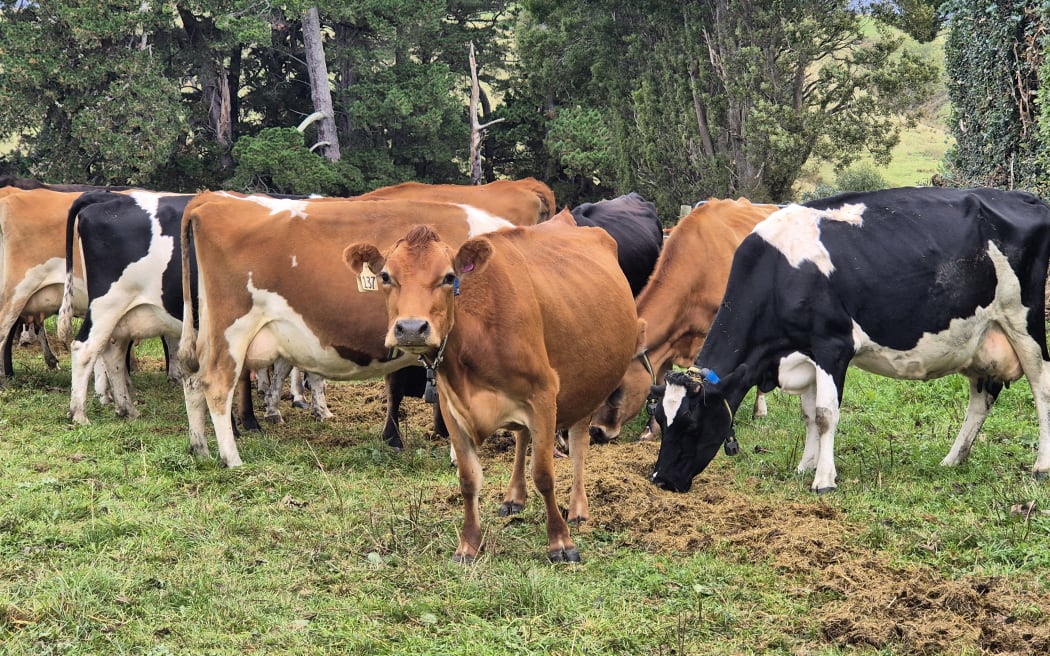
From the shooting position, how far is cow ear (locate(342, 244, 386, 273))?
224 inches

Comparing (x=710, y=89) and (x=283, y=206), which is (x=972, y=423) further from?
(x=710, y=89)

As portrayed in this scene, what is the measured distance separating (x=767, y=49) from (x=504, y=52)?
46.9ft

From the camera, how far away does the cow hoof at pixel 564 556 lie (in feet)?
19.2

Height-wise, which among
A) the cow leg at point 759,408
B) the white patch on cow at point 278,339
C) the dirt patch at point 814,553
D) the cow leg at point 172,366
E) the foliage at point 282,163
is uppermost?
the foliage at point 282,163

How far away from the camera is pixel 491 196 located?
9.93 metres

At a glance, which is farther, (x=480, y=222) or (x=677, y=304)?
(x=677, y=304)

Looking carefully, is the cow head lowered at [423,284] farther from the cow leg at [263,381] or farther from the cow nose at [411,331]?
the cow leg at [263,381]

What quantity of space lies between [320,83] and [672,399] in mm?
26140

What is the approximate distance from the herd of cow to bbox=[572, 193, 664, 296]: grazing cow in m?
1.57

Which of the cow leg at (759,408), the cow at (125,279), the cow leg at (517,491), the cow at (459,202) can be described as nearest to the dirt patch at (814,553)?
the cow leg at (517,491)

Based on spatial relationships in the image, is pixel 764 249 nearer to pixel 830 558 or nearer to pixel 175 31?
pixel 830 558

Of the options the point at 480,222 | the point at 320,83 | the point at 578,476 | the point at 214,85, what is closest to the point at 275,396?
the point at 480,222

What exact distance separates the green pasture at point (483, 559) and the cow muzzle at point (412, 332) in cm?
132

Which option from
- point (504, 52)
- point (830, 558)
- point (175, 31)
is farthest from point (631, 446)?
point (504, 52)
